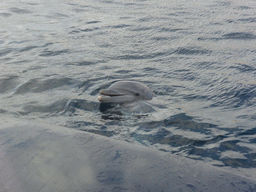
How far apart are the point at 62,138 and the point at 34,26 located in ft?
25.8

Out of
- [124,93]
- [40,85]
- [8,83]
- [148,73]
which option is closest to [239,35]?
[148,73]

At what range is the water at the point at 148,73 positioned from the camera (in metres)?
3.34

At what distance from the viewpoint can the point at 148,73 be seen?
5.66 metres

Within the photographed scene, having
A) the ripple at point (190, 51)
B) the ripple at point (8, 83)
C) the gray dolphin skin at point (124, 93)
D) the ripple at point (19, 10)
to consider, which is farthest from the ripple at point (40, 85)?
the ripple at point (19, 10)

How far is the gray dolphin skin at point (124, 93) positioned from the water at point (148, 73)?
19cm

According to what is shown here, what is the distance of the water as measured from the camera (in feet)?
11.0

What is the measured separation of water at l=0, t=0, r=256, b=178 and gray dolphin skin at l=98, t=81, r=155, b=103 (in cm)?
19

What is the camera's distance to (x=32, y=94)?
15.0ft

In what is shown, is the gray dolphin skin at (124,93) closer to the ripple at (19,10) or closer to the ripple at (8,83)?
the ripple at (8,83)

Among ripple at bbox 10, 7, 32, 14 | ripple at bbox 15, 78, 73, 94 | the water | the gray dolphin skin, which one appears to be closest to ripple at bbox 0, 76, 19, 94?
the water

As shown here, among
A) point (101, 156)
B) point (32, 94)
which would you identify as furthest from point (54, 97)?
point (101, 156)

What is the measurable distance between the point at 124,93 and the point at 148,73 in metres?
1.50

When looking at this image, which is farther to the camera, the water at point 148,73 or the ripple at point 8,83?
the ripple at point 8,83

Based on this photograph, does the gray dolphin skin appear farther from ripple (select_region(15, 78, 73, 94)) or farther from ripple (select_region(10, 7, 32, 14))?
ripple (select_region(10, 7, 32, 14))
